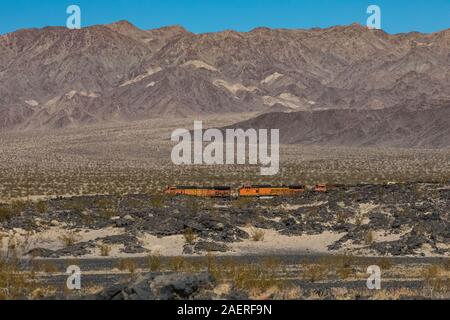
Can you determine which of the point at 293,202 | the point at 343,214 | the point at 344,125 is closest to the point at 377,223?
the point at 343,214

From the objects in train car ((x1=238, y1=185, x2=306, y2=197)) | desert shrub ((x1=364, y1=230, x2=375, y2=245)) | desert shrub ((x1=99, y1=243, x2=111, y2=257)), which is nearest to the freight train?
train car ((x1=238, y1=185, x2=306, y2=197))

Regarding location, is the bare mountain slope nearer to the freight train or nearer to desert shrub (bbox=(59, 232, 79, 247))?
the freight train

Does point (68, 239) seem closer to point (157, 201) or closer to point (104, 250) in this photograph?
point (104, 250)

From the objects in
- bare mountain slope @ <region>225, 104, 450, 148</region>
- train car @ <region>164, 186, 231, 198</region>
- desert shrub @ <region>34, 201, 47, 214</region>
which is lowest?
desert shrub @ <region>34, 201, 47, 214</region>

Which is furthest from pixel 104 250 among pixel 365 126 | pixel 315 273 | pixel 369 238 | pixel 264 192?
pixel 365 126

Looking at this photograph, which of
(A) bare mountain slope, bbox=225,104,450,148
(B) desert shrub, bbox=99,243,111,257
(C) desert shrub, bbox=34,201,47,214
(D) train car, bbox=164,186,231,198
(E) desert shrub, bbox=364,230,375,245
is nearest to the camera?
(B) desert shrub, bbox=99,243,111,257

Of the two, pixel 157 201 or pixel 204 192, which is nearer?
pixel 157 201

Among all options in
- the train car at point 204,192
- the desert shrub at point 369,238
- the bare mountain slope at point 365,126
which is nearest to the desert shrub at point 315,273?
the desert shrub at point 369,238

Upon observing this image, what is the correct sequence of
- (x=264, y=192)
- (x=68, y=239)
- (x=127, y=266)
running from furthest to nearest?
(x=264, y=192)
(x=68, y=239)
(x=127, y=266)

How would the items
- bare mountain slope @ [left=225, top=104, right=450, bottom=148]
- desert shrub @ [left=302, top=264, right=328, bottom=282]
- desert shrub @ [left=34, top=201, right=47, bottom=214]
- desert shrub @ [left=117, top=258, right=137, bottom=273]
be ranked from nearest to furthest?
desert shrub @ [left=302, top=264, right=328, bottom=282] < desert shrub @ [left=117, top=258, right=137, bottom=273] < desert shrub @ [left=34, top=201, right=47, bottom=214] < bare mountain slope @ [left=225, top=104, right=450, bottom=148]

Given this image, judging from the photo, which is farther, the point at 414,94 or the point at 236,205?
the point at 414,94

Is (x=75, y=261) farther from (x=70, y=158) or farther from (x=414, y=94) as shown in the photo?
(x=414, y=94)
